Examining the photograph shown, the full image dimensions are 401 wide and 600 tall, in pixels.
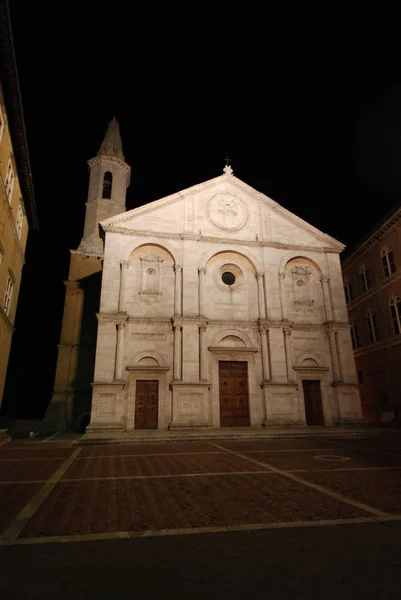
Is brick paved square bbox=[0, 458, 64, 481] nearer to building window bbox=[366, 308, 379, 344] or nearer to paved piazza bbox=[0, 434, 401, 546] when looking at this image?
paved piazza bbox=[0, 434, 401, 546]

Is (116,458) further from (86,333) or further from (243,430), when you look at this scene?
(86,333)

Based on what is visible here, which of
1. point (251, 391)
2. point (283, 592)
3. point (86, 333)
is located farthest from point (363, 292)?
point (283, 592)

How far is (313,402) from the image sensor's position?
2294 centimetres

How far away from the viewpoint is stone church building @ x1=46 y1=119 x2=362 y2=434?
20.9 metres

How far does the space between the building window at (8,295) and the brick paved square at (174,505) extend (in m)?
15.4

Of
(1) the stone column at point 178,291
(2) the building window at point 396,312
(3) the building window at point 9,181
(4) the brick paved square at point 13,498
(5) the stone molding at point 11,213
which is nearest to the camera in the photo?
(4) the brick paved square at point 13,498

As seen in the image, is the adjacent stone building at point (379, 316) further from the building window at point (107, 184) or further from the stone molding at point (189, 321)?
the building window at point (107, 184)

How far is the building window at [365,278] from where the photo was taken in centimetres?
3175

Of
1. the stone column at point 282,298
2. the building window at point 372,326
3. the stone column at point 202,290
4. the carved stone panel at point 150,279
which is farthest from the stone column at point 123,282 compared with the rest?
the building window at point 372,326

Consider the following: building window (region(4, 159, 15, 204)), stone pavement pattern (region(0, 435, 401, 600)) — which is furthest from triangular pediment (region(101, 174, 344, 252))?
stone pavement pattern (region(0, 435, 401, 600))

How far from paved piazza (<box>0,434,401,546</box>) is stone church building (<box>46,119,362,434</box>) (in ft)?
23.6

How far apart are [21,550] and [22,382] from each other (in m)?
46.6

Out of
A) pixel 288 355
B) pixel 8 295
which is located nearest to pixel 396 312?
pixel 288 355

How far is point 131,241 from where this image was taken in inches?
923
